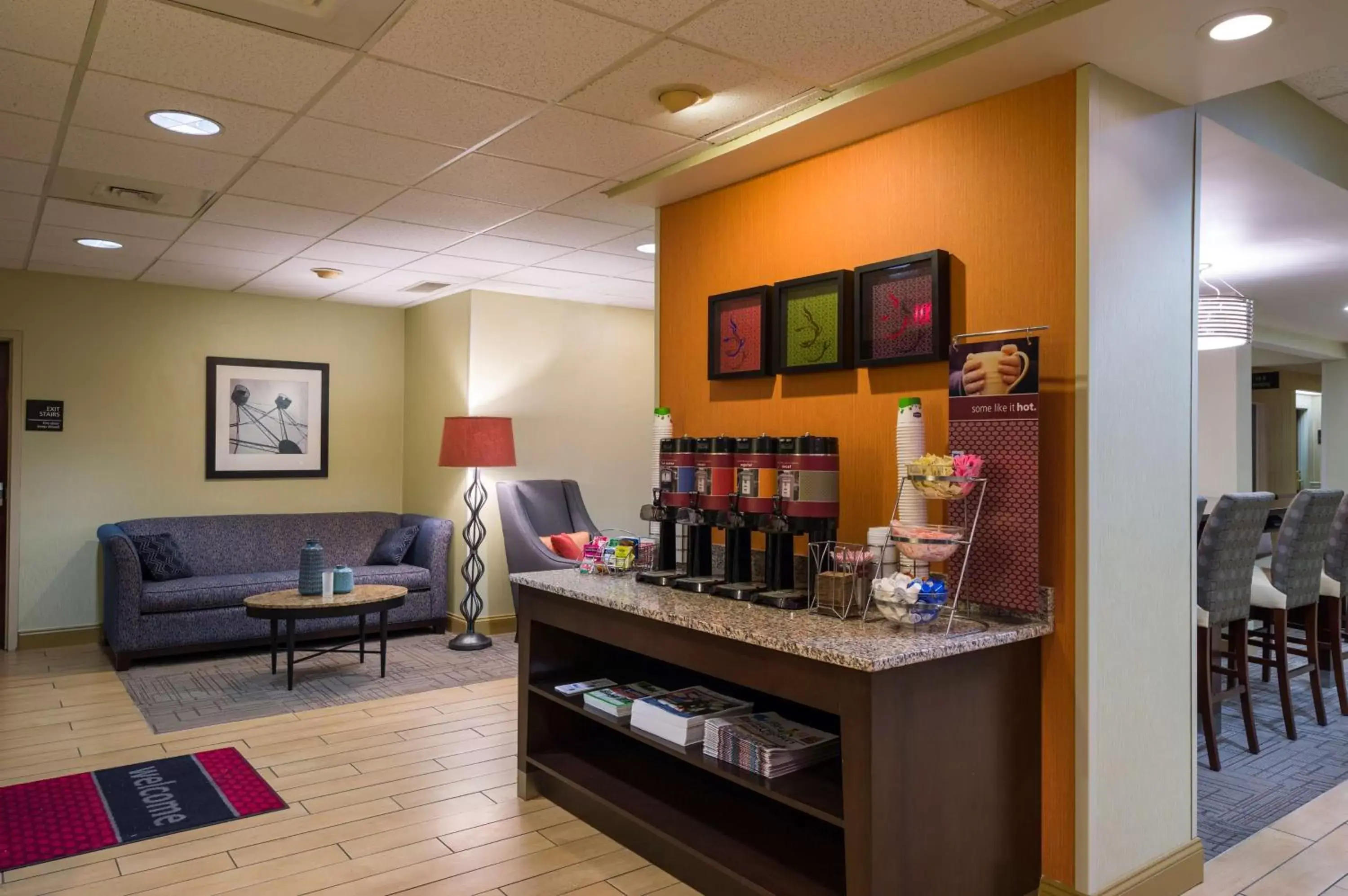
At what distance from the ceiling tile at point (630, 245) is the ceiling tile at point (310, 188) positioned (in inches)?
48.2

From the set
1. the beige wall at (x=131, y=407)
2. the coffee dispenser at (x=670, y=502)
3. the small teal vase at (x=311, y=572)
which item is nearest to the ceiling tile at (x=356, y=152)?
the coffee dispenser at (x=670, y=502)

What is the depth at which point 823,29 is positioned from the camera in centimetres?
239

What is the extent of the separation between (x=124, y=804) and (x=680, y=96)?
3157 millimetres

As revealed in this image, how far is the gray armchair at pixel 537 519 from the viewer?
19.3 feet

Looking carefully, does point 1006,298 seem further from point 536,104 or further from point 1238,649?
point 1238,649

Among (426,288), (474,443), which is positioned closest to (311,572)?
(474,443)

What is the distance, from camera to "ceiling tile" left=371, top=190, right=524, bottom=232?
406 cm

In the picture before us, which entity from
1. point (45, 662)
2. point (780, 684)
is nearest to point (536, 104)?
point (780, 684)

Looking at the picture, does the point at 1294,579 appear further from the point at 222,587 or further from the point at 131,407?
the point at 131,407

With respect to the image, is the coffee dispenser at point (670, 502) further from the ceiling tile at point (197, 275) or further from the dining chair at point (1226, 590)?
the ceiling tile at point (197, 275)

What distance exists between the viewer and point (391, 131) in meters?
3.20

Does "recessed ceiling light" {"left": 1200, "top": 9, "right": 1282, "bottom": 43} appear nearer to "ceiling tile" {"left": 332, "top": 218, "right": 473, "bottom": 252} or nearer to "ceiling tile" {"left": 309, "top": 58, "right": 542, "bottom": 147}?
"ceiling tile" {"left": 309, "top": 58, "right": 542, "bottom": 147}

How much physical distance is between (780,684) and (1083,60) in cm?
182

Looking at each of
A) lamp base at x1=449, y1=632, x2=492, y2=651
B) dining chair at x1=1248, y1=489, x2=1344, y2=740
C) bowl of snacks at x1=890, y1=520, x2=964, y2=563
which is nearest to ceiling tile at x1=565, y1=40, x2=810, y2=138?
bowl of snacks at x1=890, y1=520, x2=964, y2=563
